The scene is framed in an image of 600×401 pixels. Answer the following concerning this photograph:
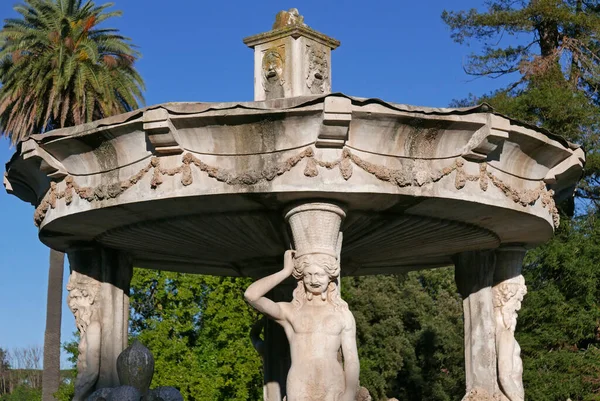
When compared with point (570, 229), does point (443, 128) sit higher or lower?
lower

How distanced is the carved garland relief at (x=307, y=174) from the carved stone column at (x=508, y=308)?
8.36 feet

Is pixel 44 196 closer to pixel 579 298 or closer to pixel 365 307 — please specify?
pixel 579 298

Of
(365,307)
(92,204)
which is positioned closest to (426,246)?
(92,204)

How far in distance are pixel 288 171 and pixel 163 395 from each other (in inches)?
134

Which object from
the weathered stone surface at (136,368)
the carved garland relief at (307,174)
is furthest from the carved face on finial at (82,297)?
the weathered stone surface at (136,368)

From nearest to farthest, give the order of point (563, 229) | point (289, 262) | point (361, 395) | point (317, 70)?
point (289, 262) → point (361, 395) → point (317, 70) → point (563, 229)

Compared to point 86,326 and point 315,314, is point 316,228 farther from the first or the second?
point 86,326

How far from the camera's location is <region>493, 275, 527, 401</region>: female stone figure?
13359mm

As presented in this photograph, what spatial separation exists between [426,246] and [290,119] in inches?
168

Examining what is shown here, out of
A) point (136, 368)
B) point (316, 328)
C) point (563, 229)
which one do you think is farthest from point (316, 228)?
point (563, 229)

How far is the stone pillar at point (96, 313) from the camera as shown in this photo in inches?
507

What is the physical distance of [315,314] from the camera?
33.3 ft

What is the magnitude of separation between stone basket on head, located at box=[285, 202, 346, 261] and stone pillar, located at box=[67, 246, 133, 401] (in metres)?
3.72

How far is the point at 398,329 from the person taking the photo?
43719 millimetres
